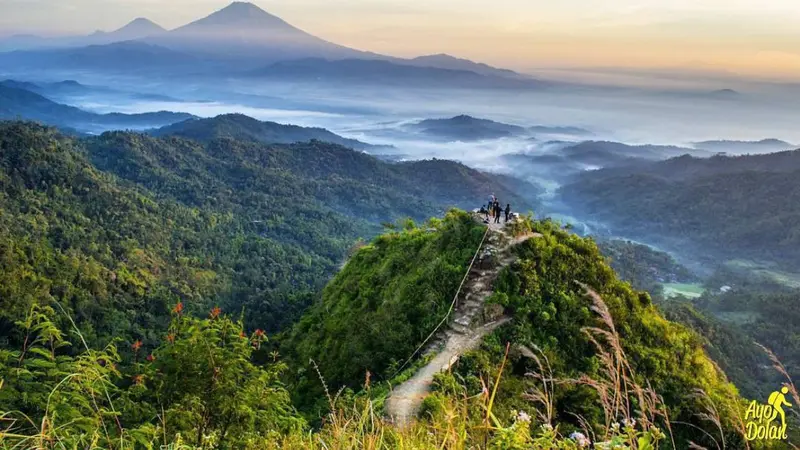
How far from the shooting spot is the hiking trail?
941 cm

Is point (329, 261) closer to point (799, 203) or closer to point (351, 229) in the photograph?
point (351, 229)

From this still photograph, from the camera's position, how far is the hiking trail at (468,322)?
30.9 feet

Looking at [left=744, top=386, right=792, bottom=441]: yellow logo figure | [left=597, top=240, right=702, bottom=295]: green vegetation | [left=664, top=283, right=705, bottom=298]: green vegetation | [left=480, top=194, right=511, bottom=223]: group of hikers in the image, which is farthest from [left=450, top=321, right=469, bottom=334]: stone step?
[left=664, top=283, right=705, bottom=298]: green vegetation

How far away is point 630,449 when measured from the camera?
226 cm

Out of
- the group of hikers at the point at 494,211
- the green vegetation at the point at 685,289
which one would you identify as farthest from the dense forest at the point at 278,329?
the green vegetation at the point at 685,289

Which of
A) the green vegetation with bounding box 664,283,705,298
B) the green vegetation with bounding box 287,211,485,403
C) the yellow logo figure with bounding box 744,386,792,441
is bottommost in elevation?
the green vegetation with bounding box 664,283,705,298

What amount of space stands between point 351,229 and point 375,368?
278 ft

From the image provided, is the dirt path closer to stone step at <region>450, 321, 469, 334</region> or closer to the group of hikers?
stone step at <region>450, 321, 469, 334</region>

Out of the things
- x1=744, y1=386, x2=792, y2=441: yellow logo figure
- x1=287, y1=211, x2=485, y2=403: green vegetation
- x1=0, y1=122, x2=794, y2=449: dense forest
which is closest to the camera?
x1=744, y1=386, x2=792, y2=441: yellow logo figure

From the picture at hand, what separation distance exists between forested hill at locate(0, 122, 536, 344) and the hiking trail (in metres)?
4.82

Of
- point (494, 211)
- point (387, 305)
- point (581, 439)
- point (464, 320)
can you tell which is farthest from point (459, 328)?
point (581, 439)

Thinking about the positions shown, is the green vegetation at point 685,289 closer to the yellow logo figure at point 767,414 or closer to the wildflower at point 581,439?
the yellow logo figure at point 767,414

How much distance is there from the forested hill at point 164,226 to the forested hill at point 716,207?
51.2 m

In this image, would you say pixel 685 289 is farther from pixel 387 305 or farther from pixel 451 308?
pixel 451 308
